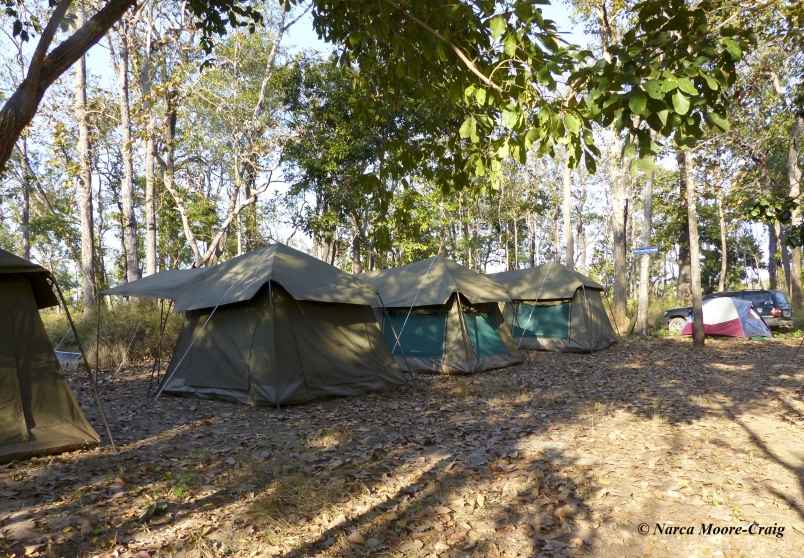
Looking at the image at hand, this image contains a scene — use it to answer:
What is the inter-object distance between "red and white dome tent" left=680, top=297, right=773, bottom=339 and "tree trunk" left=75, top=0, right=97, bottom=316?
17.3 metres

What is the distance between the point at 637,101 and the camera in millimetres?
2322

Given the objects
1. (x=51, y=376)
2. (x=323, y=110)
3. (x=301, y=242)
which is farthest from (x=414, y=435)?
(x=301, y=242)

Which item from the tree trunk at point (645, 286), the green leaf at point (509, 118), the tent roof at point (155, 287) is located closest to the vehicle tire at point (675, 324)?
the tree trunk at point (645, 286)

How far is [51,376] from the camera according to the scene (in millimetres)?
5516

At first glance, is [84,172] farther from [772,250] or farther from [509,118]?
[772,250]

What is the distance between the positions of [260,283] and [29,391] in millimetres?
3044

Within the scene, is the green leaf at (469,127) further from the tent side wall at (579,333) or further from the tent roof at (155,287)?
the tent side wall at (579,333)

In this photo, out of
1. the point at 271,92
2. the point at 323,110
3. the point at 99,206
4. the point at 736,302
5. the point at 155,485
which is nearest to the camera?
the point at 155,485

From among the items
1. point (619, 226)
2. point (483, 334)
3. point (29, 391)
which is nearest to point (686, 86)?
point (29, 391)

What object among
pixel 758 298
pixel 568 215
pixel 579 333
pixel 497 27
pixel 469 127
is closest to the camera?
pixel 497 27

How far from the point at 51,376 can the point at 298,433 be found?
2.59 meters

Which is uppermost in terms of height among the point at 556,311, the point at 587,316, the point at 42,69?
the point at 42,69

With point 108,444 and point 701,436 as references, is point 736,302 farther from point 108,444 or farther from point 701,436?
point 108,444

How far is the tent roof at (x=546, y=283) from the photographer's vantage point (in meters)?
14.0
